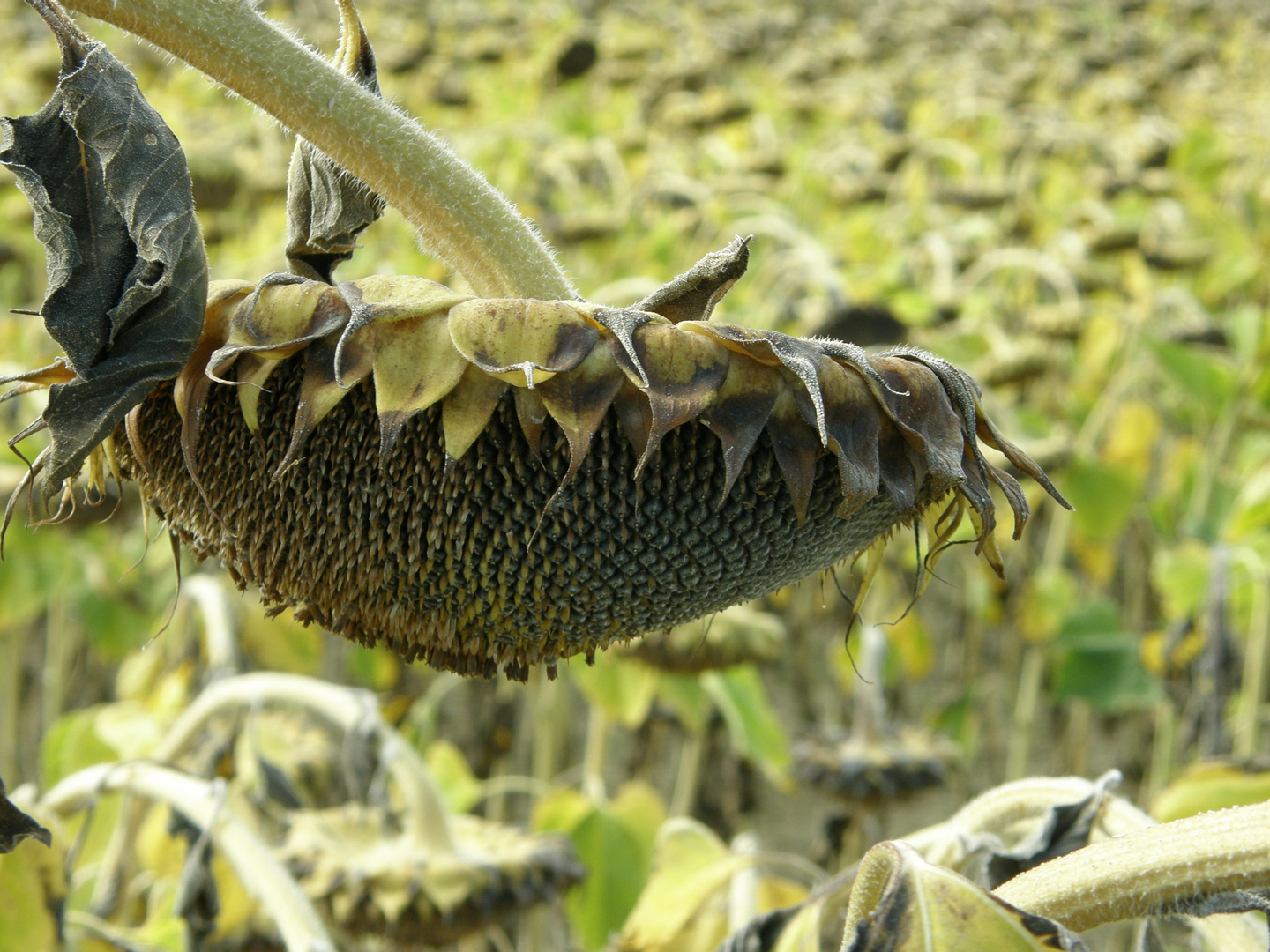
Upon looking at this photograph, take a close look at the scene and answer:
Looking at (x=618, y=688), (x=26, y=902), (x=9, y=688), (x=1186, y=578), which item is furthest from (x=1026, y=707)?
(x=26, y=902)

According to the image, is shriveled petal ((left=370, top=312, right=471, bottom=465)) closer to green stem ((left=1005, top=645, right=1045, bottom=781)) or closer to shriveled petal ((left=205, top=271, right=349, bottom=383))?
shriveled petal ((left=205, top=271, right=349, bottom=383))

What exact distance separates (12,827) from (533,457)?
28 centimetres

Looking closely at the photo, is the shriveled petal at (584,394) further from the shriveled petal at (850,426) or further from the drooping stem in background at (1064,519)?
the drooping stem in background at (1064,519)

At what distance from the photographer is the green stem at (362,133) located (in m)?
0.43

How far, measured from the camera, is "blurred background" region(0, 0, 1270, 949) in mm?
1497

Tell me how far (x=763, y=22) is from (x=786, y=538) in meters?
5.03

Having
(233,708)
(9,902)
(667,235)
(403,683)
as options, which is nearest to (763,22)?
(667,235)

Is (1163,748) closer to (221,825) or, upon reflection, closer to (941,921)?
(221,825)

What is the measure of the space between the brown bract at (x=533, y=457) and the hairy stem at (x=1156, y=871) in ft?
0.36

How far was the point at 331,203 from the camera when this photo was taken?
503mm

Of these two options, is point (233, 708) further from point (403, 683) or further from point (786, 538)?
point (403, 683)

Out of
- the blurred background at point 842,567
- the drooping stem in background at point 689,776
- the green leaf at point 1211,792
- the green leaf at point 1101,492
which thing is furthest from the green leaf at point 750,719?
the green leaf at point 1211,792

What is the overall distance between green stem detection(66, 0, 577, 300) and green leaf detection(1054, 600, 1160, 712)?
176 centimetres

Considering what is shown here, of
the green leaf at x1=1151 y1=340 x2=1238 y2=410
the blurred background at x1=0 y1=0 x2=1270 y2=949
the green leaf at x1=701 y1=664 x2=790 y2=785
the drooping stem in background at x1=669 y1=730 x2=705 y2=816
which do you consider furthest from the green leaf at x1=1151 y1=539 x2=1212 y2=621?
the drooping stem in background at x1=669 y1=730 x2=705 y2=816
